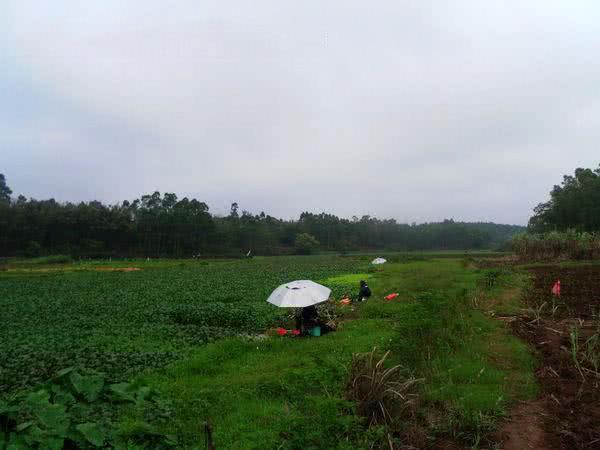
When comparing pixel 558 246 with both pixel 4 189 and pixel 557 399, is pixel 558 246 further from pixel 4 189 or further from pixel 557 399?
pixel 4 189

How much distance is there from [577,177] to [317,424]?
6922cm

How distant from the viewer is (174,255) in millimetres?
74875

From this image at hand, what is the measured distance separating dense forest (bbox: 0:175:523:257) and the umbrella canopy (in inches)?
2457

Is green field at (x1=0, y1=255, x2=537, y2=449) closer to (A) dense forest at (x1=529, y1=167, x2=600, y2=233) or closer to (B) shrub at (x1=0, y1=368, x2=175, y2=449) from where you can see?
(B) shrub at (x1=0, y1=368, x2=175, y2=449)

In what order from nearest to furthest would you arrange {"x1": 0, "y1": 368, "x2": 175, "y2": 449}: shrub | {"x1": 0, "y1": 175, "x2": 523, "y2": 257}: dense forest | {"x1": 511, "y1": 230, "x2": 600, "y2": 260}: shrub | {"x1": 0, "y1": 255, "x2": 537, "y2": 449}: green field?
1. {"x1": 0, "y1": 368, "x2": 175, "y2": 449}: shrub
2. {"x1": 0, "y1": 255, "x2": 537, "y2": 449}: green field
3. {"x1": 511, "y1": 230, "x2": 600, "y2": 260}: shrub
4. {"x1": 0, "y1": 175, "x2": 523, "y2": 257}: dense forest

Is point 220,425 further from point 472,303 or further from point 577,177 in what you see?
point 577,177

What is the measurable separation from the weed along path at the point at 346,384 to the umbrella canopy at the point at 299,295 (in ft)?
2.70

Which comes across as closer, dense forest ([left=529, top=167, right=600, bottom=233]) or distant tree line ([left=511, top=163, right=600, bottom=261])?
distant tree line ([left=511, top=163, right=600, bottom=261])

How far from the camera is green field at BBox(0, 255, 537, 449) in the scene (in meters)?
5.48

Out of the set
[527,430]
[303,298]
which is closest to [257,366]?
[303,298]

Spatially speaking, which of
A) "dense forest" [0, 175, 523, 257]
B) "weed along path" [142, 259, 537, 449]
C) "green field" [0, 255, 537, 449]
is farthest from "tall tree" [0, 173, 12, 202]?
"weed along path" [142, 259, 537, 449]

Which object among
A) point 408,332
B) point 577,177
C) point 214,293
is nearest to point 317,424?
point 408,332

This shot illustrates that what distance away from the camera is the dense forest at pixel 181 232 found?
2608 inches

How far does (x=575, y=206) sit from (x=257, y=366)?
5943 cm
